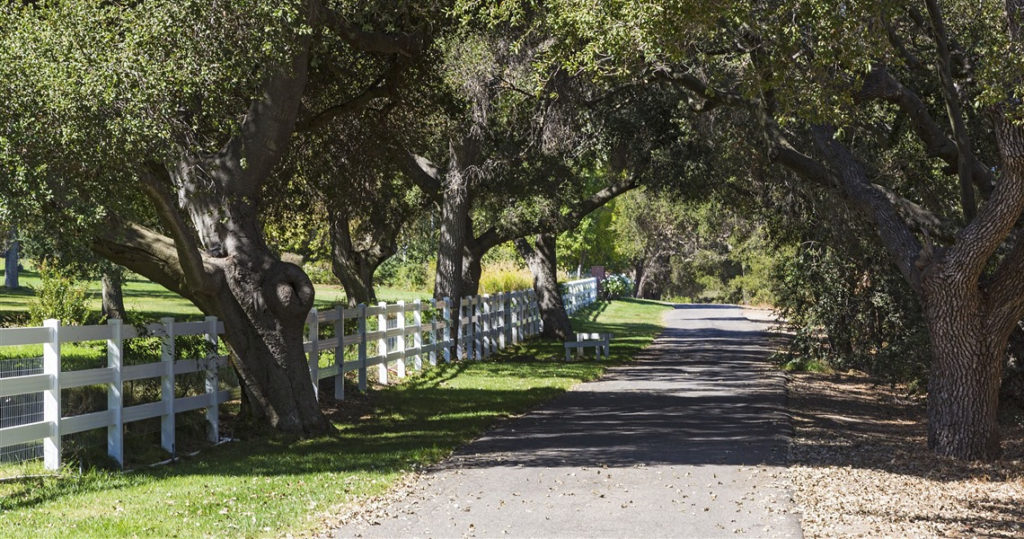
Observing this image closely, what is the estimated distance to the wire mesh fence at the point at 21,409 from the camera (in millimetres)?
9750

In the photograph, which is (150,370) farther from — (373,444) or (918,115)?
(918,115)

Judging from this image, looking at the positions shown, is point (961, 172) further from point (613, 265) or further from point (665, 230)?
point (613, 265)

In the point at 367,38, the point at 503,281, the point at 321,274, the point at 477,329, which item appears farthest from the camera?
the point at 321,274

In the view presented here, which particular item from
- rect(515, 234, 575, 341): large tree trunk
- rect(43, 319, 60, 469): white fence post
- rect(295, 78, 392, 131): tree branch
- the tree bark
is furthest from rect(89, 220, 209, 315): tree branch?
rect(515, 234, 575, 341): large tree trunk

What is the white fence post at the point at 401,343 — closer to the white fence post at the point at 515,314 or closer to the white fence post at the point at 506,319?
the white fence post at the point at 506,319

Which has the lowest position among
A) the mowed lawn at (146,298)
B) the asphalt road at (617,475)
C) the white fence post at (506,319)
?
the asphalt road at (617,475)

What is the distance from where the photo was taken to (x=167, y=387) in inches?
462

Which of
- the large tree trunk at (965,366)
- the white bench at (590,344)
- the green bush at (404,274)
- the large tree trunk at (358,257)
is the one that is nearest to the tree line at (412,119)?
the large tree trunk at (965,366)

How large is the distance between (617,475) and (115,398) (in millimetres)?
4623

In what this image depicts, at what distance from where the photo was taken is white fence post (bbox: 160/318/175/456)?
38.0ft

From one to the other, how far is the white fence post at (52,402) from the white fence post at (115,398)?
0.76 meters

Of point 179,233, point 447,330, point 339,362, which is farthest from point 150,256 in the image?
point 447,330

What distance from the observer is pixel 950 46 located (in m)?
14.0

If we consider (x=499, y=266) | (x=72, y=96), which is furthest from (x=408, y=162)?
(x=499, y=266)
